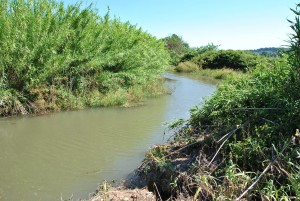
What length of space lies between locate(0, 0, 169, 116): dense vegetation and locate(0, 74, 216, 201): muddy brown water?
2.19ft

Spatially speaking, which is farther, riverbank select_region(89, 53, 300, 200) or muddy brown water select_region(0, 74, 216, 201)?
muddy brown water select_region(0, 74, 216, 201)

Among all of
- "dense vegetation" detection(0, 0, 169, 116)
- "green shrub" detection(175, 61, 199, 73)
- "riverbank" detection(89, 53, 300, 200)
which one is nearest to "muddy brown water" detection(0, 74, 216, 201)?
"dense vegetation" detection(0, 0, 169, 116)

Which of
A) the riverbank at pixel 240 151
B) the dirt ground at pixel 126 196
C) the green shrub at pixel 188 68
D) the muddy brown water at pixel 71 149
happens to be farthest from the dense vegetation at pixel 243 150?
the green shrub at pixel 188 68

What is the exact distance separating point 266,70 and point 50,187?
422 cm

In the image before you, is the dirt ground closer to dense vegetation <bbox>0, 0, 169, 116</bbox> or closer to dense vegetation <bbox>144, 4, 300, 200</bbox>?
dense vegetation <bbox>144, 4, 300, 200</bbox>

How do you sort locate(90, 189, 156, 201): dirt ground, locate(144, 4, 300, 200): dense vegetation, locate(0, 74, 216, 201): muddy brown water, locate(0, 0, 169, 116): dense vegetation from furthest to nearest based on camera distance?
1. locate(0, 0, 169, 116): dense vegetation
2. locate(0, 74, 216, 201): muddy brown water
3. locate(90, 189, 156, 201): dirt ground
4. locate(144, 4, 300, 200): dense vegetation

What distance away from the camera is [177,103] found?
14.1 meters

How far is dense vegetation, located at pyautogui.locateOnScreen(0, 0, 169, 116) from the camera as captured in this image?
31.9 feet

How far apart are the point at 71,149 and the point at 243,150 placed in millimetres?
3865

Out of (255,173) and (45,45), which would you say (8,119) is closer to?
(45,45)

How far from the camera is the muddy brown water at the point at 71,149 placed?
Answer: 528 centimetres

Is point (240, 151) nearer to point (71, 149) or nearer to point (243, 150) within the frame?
point (243, 150)

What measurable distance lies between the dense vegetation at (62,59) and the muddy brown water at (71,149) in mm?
668

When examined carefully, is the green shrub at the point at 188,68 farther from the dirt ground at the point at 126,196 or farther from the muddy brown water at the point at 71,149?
the dirt ground at the point at 126,196
